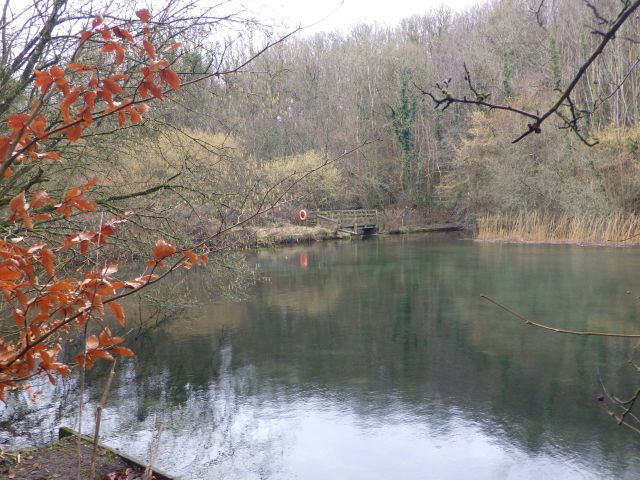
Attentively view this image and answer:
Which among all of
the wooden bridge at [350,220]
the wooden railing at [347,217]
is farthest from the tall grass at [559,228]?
the wooden railing at [347,217]

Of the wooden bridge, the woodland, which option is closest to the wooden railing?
the wooden bridge

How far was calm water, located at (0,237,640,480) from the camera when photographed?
5309 mm

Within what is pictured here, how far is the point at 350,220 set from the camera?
2700 cm

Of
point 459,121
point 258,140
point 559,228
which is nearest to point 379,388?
point 559,228

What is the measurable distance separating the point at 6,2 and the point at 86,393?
5025mm

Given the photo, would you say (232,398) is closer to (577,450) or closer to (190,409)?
(190,409)

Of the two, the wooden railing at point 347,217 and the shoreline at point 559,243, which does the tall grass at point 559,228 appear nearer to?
the shoreline at point 559,243

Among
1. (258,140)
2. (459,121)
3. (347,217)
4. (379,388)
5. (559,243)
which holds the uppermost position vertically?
(459,121)

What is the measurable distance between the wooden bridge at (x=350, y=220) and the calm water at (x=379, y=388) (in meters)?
13.2

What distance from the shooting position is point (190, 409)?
21.3 ft

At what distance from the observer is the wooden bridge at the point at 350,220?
26141 mm

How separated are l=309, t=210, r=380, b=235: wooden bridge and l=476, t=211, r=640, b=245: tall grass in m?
4.81

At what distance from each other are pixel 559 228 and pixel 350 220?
9053mm

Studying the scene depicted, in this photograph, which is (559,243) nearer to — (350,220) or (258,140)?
(350,220)
